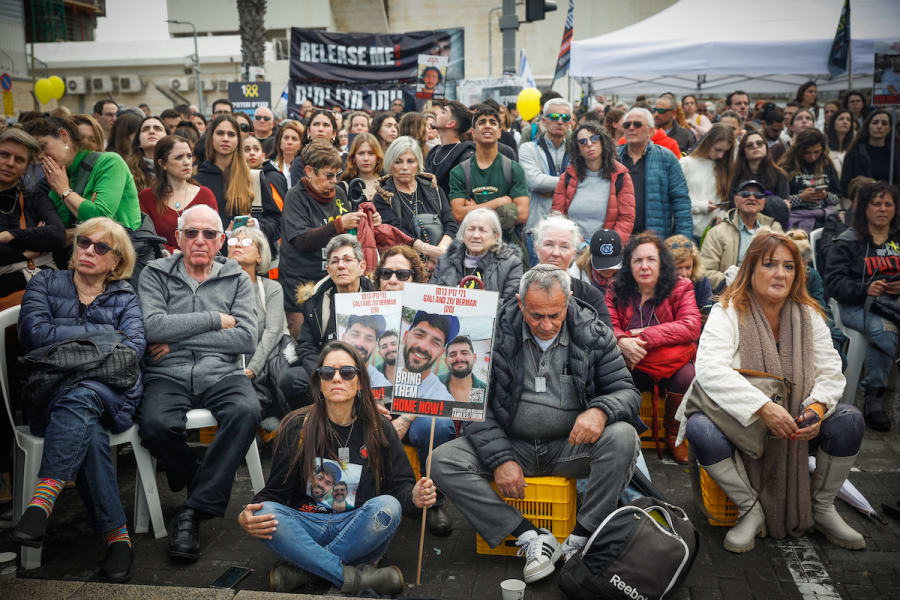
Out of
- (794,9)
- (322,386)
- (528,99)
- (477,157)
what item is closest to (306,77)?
(528,99)

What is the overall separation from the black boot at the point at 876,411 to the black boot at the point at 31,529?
209 inches

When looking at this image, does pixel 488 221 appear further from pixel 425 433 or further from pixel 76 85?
pixel 76 85

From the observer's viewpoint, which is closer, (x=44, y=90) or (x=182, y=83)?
(x=44, y=90)

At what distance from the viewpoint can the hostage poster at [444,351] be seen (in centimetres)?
355

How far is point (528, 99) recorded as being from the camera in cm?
991

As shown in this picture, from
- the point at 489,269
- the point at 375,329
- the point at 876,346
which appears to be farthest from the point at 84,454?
the point at 876,346

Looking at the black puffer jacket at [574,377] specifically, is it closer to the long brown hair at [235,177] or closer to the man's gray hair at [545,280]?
the man's gray hair at [545,280]

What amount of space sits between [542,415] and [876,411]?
306 cm

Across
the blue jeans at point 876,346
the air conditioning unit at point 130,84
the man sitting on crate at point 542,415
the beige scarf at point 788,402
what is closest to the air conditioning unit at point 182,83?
the air conditioning unit at point 130,84

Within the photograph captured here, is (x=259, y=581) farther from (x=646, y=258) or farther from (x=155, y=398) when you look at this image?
(x=646, y=258)

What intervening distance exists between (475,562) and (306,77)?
943cm

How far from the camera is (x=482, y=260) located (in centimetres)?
488

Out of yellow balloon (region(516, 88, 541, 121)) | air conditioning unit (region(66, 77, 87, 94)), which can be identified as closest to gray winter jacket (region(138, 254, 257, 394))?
yellow balloon (region(516, 88, 541, 121))

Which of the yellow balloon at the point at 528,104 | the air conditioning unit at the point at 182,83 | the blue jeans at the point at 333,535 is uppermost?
the air conditioning unit at the point at 182,83
